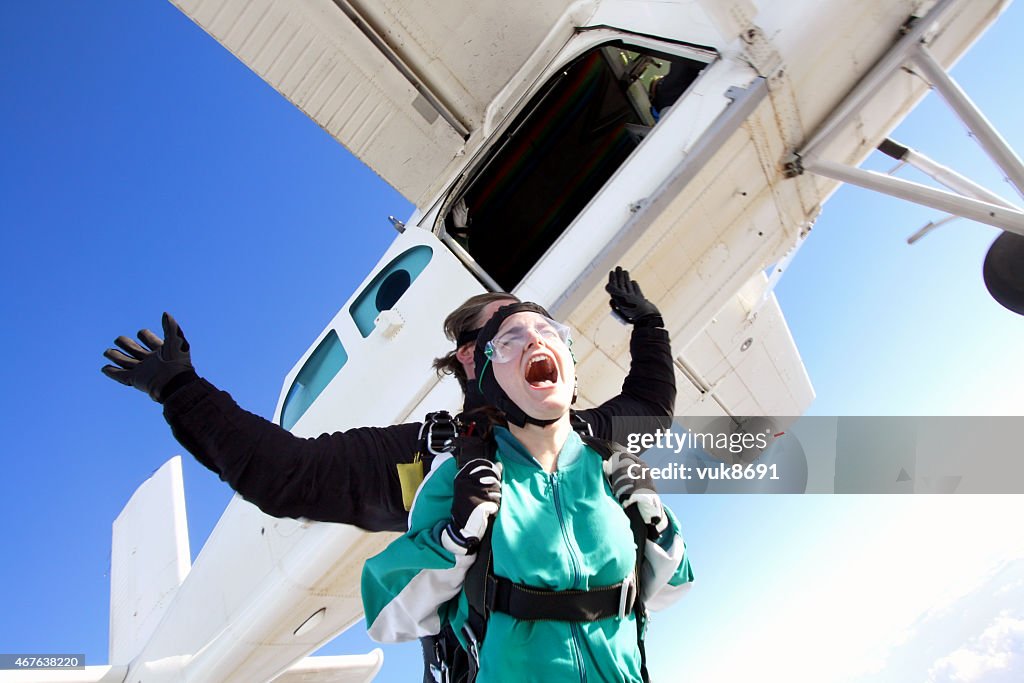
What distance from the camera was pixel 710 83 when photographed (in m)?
3.70

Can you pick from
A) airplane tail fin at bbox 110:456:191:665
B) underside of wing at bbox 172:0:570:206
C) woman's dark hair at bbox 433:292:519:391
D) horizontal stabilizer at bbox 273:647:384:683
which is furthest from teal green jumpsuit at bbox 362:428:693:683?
airplane tail fin at bbox 110:456:191:665

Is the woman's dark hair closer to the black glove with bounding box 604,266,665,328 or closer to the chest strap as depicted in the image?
the black glove with bounding box 604,266,665,328

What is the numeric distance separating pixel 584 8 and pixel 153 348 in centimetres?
451

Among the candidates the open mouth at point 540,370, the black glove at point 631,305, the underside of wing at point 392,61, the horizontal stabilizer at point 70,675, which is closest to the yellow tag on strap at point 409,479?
the open mouth at point 540,370

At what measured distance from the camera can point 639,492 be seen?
1683 mm

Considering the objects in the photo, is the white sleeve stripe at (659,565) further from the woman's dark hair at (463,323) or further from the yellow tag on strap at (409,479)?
the woman's dark hair at (463,323)

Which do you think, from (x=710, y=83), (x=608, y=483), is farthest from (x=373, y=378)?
(x=608, y=483)

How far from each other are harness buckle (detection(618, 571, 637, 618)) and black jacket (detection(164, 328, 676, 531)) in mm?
813

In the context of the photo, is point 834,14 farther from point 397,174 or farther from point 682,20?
point 397,174

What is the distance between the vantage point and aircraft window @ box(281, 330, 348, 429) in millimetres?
A: 5392

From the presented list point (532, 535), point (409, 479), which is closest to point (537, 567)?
point (532, 535)

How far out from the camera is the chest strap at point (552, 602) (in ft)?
4.97

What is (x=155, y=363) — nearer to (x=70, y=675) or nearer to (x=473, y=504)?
(x=473, y=504)

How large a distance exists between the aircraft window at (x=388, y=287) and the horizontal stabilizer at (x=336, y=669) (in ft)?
13.1
